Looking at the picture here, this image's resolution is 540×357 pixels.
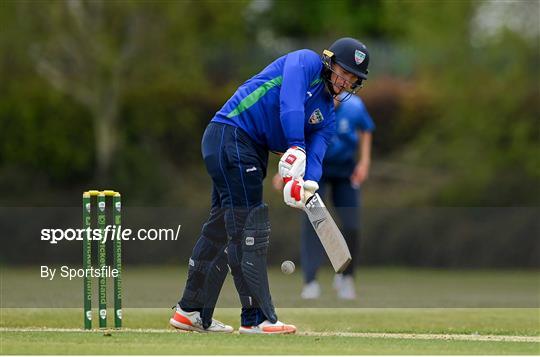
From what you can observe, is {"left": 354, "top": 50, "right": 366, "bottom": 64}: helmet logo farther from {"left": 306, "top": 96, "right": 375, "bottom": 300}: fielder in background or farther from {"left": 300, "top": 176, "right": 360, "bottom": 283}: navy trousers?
{"left": 306, "top": 96, "right": 375, "bottom": 300}: fielder in background

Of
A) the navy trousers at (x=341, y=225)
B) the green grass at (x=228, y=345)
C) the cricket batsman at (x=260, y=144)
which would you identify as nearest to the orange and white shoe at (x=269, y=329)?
the cricket batsman at (x=260, y=144)

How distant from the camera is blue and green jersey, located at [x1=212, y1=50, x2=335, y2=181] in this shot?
7.77 m

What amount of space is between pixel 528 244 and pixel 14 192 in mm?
8350

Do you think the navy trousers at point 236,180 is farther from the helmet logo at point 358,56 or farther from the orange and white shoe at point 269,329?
the helmet logo at point 358,56

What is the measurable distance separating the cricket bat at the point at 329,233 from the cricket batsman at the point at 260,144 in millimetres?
151

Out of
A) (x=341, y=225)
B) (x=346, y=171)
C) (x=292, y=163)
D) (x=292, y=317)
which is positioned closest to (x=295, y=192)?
(x=292, y=163)

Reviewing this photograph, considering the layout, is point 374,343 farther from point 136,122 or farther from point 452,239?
point 136,122

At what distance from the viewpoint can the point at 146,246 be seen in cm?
969

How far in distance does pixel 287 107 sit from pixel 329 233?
826 mm

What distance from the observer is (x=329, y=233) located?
8.00 metres

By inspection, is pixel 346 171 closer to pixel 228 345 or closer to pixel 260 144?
pixel 260 144

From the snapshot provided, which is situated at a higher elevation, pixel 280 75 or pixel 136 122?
pixel 136 122

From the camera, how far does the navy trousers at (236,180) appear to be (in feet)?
26.1

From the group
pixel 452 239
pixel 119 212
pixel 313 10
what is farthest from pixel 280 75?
pixel 313 10
